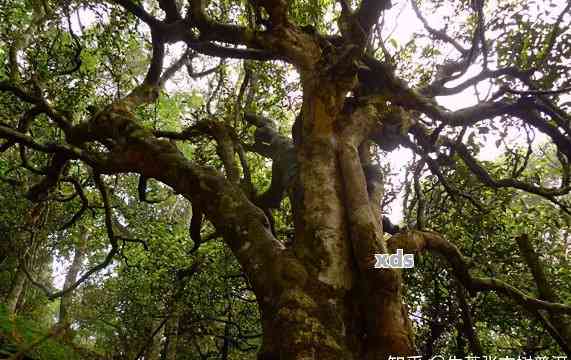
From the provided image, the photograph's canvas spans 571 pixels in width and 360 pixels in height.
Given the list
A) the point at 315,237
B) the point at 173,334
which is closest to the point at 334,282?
the point at 315,237

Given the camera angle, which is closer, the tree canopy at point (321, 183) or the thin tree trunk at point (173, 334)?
the tree canopy at point (321, 183)

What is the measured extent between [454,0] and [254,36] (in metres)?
3.86

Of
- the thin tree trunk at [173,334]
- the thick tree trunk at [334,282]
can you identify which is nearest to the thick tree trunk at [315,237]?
the thick tree trunk at [334,282]

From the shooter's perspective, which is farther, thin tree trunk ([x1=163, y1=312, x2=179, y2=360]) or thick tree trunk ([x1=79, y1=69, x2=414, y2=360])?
thin tree trunk ([x1=163, y1=312, x2=179, y2=360])

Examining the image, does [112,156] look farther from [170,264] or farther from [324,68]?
[170,264]

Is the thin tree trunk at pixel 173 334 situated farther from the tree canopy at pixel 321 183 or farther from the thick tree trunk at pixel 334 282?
the thick tree trunk at pixel 334 282

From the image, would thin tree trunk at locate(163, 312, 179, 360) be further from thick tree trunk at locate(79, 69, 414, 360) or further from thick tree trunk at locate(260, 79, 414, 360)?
thick tree trunk at locate(260, 79, 414, 360)

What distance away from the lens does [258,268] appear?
347 centimetres

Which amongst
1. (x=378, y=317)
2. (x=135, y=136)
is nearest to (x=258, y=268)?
(x=378, y=317)

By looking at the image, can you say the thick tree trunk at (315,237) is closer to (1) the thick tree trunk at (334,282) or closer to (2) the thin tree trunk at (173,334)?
(1) the thick tree trunk at (334,282)

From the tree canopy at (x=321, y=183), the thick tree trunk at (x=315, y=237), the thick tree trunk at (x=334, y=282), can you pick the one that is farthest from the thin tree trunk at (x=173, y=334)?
the thick tree trunk at (x=334, y=282)

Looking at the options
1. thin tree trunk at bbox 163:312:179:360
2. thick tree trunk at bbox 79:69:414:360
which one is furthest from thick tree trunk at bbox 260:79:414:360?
thin tree trunk at bbox 163:312:179:360

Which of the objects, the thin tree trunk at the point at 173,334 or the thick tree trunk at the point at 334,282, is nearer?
the thick tree trunk at the point at 334,282

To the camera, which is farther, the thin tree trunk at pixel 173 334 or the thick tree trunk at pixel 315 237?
the thin tree trunk at pixel 173 334
